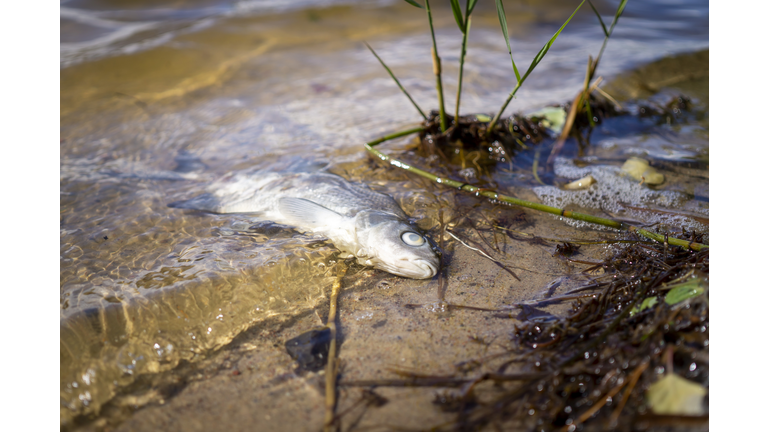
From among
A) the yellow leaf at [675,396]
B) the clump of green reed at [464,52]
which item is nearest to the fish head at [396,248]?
the clump of green reed at [464,52]

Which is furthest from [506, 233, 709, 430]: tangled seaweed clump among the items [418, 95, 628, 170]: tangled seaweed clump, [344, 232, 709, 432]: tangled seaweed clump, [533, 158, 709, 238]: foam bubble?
[418, 95, 628, 170]: tangled seaweed clump

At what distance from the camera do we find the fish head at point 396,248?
3012mm

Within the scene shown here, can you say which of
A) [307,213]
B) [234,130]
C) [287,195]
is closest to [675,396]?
[307,213]

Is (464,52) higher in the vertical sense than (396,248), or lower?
higher

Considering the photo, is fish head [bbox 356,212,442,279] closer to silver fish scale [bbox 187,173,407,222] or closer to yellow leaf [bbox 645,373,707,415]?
→ silver fish scale [bbox 187,173,407,222]

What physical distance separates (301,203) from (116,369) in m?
1.72

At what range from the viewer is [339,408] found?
2.18 meters

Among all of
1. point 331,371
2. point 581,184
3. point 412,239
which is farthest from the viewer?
point 581,184

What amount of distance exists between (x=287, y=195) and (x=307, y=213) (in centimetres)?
38

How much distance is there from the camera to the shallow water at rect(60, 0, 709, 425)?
9.14 ft

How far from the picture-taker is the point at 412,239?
10.3 feet

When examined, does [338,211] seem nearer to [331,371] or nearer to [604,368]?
[331,371]

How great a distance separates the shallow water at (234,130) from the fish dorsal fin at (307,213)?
0.17 metres

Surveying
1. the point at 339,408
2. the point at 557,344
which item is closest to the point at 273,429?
the point at 339,408
